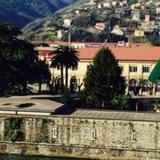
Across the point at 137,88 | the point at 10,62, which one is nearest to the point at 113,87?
the point at 10,62

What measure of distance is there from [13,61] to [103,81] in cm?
1160

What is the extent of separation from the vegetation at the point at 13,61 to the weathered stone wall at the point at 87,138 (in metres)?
17.5

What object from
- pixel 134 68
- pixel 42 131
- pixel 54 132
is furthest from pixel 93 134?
pixel 134 68

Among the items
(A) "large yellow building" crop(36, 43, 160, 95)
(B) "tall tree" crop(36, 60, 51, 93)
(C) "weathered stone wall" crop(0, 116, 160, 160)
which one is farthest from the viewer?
(A) "large yellow building" crop(36, 43, 160, 95)

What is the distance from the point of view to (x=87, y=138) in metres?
55.9

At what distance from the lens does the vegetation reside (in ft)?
244

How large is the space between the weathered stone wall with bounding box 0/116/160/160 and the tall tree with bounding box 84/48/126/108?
1297 centimetres

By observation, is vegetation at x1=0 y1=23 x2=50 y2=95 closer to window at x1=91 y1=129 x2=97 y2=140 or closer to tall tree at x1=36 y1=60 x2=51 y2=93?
tall tree at x1=36 y1=60 x2=51 y2=93

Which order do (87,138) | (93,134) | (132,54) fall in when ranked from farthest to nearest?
(132,54) < (87,138) < (93,134)

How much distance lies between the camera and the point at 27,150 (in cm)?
5662

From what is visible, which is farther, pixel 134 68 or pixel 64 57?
pixel 134 68

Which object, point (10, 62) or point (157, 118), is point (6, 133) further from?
point (10, 62)

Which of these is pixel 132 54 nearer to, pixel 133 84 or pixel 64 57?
pixel 133 84

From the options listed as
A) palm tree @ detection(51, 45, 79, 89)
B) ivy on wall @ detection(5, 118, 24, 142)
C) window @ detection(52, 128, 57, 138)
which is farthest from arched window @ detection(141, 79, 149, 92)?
ivy on wall @ detection(5, 118, 24, 142)
